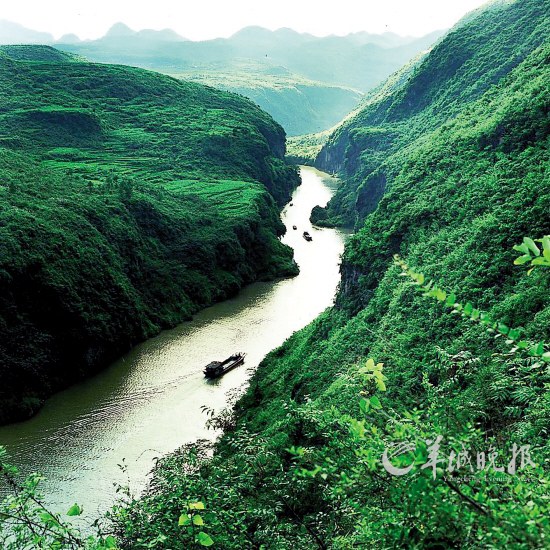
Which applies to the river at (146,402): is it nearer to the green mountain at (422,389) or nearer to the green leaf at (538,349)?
the green mountain at (422,389)

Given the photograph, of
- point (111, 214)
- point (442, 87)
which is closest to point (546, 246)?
point (111, 214)

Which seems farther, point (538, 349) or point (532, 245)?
point (538, 349)

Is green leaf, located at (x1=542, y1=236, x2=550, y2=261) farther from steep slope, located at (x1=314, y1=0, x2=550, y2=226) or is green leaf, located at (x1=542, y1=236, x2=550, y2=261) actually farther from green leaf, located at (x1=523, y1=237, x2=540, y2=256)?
steep slope, located at (x1=314, y1=0, x2=550, y2=226)

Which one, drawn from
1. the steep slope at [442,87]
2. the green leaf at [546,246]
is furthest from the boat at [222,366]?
the steep slope at [442,87]

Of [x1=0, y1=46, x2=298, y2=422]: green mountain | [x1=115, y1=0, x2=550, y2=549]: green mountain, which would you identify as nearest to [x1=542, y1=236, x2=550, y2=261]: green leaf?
[x1=115, y1=0, x2=550, y2=549]: green mountain

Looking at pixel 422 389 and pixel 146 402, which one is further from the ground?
pixel 422 389

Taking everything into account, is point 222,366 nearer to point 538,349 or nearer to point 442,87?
point 538,349

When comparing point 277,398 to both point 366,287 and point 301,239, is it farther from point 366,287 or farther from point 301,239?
point 301,239

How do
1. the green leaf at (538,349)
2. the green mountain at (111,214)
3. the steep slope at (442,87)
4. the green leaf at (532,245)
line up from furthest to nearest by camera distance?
the steep slope at (442,87) → the green mountain at (111,214) → the green leaf at (538,349) → the green leaf at (532,245)
